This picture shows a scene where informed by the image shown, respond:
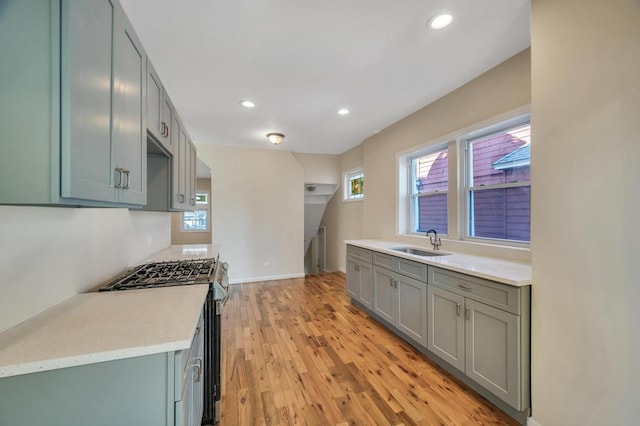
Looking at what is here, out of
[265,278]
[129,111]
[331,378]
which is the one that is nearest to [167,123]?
[129,111]

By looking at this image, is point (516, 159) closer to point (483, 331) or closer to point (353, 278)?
point (483, 331)

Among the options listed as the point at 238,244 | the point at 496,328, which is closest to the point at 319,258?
the point at 238,244

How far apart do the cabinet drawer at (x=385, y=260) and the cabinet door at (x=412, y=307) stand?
5.1 inches

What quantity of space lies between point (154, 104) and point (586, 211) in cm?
266

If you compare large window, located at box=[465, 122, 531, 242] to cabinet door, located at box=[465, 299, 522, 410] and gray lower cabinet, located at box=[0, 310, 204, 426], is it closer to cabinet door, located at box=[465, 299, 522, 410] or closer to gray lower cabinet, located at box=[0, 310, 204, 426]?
cabinet door, located at box=[465, 299, 522, 410]

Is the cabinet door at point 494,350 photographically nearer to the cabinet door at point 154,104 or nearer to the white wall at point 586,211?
the white wall at point 586,211

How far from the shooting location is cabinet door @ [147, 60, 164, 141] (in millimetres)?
1588

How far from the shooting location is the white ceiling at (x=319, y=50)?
5.46 ft

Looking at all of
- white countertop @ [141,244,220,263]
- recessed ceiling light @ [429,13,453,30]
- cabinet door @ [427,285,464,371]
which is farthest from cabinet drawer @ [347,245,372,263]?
recessed ceiling light @ [429,13,453,30]

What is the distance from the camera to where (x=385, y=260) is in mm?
2949

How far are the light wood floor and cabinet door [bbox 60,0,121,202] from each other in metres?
1.73

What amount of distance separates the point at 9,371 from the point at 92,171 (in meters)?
0.65

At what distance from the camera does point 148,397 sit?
0.90 meters

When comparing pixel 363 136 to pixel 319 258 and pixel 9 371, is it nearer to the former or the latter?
pixel 319 258
